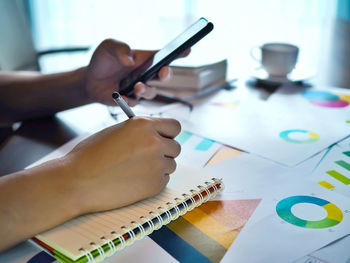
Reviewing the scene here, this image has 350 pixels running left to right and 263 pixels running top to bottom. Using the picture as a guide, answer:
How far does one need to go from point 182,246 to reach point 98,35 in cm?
291

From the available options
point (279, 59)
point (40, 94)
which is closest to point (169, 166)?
point (40, 94)

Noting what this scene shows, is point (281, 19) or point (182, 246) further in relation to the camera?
point (281, 19)

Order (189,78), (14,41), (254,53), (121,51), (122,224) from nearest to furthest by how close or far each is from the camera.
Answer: (122,224), (121,51), (189,78), (254,53), (14,41)

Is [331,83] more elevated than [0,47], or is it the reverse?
[0,47]

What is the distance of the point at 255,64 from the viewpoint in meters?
1.31

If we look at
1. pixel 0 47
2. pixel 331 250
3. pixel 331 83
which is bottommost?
pixel 331 250

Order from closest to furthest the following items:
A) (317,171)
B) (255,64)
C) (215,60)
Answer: (317,171), (215,60), (255,64)

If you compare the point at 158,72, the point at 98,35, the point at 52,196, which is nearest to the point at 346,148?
the point at 158,72

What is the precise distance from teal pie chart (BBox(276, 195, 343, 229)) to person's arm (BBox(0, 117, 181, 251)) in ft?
0.59

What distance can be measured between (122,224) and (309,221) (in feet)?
0.87

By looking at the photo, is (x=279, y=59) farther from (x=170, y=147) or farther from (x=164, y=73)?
(x=170, y=147)

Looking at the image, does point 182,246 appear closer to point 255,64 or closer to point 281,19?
point 255,64

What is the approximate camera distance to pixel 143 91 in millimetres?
926

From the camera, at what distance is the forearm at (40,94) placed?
3.21ft
